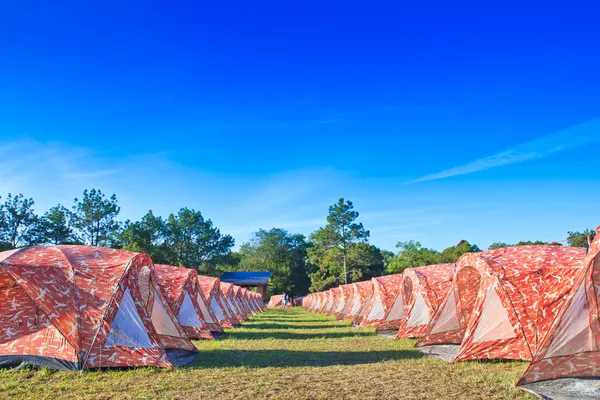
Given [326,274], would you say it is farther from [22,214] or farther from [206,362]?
[206,362]

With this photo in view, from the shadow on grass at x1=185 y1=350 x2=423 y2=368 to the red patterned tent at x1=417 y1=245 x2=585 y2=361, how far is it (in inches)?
50.4

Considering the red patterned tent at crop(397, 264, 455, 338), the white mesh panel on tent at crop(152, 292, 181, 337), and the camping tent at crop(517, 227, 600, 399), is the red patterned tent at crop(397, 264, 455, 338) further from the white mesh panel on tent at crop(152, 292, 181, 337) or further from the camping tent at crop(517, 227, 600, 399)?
the camping tent at crop(517, 227, 600, 399)

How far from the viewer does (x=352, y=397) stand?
237 inches

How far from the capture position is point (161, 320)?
35.0 feet

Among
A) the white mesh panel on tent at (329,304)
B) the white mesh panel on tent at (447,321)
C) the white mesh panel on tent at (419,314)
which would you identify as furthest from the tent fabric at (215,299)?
the white mesh panel on tent at (329,304)

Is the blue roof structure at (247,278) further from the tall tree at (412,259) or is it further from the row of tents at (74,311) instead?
the row of tents at (74,311)

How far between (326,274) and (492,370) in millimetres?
53505

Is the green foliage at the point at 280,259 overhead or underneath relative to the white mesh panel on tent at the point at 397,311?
overhead

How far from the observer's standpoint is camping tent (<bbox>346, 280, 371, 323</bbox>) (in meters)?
22.5

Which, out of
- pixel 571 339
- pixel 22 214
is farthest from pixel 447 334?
pixel 22 214

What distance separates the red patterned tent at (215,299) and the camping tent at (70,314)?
31.0ft

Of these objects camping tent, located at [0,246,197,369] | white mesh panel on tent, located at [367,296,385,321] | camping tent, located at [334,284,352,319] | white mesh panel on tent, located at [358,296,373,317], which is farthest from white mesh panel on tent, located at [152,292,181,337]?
camping tent, located at [334,284,352,319]

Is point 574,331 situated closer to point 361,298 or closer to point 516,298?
point 516,298

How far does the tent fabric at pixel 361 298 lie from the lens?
68.5 ft
